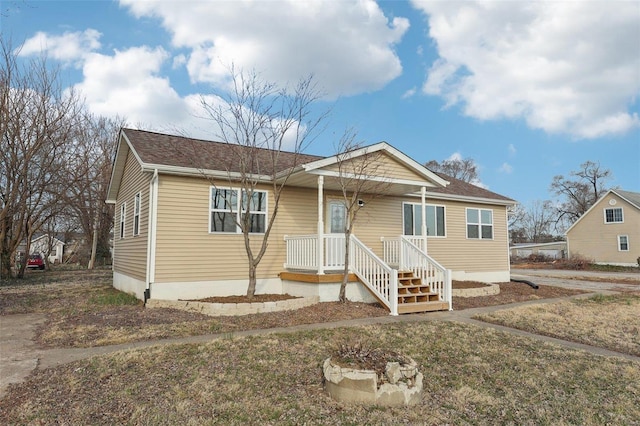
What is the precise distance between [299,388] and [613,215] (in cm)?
3773

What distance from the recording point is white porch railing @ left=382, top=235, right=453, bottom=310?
9.66 m

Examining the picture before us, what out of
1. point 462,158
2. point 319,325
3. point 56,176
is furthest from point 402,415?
point 462,158

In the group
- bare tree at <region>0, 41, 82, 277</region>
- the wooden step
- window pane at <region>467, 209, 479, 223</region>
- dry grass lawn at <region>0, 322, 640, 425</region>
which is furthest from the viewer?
window pane at <region>467, 209, 479, 223</region>

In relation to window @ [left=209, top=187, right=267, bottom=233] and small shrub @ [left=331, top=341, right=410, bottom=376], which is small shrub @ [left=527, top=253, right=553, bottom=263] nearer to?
window @ [left=209, top=187, right=267, bottom=233]

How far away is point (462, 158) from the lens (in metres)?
49.5

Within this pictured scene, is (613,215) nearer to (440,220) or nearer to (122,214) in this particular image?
(440,220)

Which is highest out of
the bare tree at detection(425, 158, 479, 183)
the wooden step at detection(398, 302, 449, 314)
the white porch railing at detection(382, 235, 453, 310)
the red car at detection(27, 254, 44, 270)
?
the bare tree at detection(425, 158, 479, 183)

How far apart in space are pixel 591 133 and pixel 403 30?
39.4ft

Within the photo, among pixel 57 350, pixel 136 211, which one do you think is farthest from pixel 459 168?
pixel 57 350

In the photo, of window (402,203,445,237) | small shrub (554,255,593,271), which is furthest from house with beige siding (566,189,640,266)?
window (402,203,445,237)

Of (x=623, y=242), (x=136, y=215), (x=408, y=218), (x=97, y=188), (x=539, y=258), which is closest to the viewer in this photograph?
(x=136, y=215)

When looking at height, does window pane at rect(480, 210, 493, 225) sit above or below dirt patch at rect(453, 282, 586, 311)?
above

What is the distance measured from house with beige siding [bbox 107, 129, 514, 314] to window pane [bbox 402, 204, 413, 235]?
7 cm

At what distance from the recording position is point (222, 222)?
10484 millimetres
